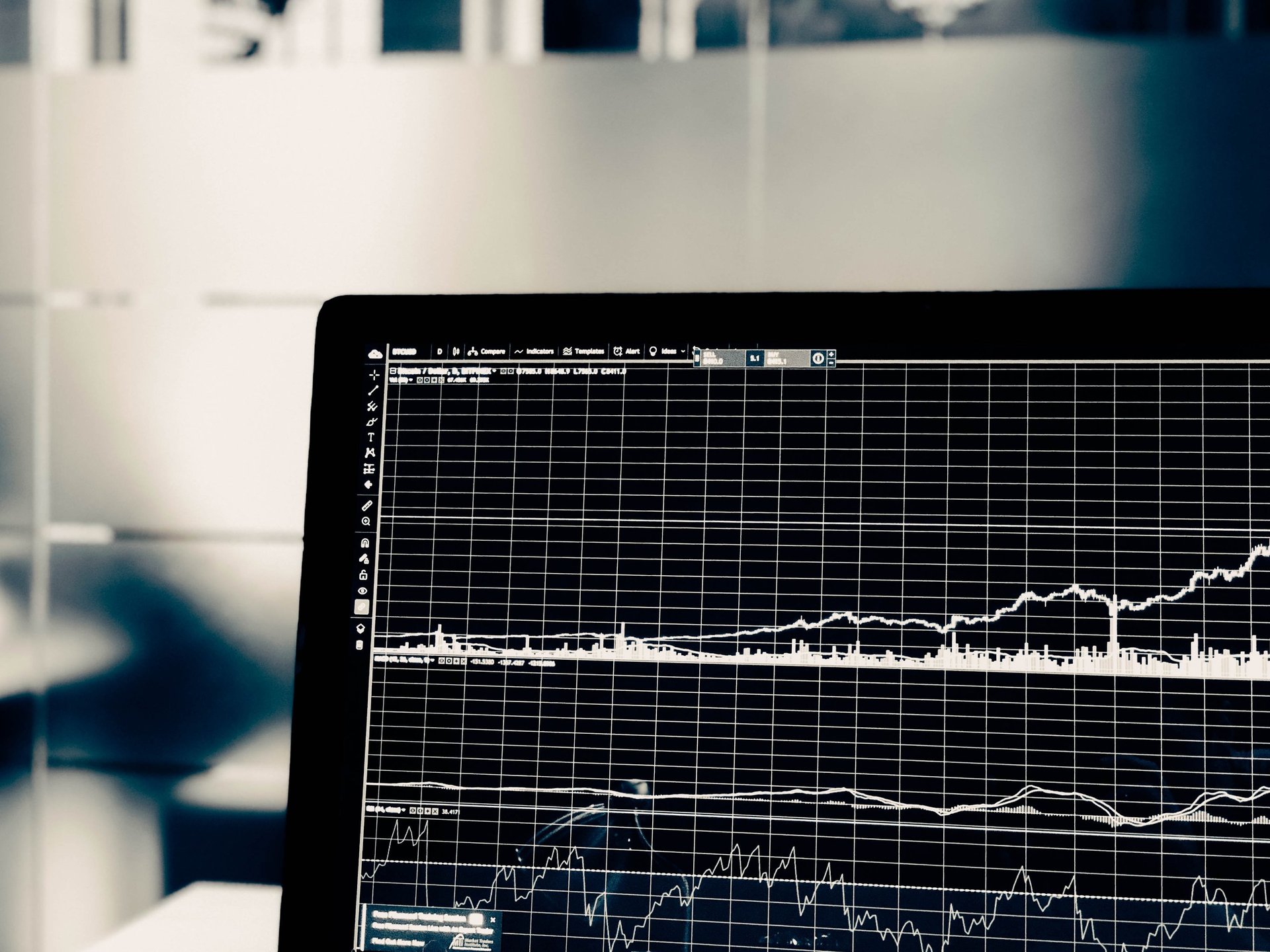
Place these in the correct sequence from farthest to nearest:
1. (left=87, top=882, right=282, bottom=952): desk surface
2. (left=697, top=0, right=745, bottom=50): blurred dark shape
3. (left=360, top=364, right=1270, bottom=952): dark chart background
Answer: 1. (left=697, top=0, right=745, bottom=50): blurred dark shape
2. (left=87, top=882, right=282, bottom=952): desk surface
3. (left=360, top=364, right=1270, bottom=952): dark chart background

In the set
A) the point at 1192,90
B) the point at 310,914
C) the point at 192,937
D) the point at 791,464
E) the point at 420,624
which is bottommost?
the point at 192,937

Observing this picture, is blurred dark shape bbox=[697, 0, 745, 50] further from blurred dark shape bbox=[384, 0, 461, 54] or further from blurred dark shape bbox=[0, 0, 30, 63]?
blurred dark shape bbox=[0, 0, 30, 63]

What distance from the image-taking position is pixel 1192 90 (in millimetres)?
838

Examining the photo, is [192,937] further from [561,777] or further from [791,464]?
[791,464]

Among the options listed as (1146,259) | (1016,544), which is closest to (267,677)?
(1016,544)

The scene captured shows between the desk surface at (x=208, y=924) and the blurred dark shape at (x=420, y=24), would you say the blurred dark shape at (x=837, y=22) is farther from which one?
the desk surface at (x=208, y=924)

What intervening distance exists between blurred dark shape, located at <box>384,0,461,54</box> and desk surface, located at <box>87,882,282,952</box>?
81cm

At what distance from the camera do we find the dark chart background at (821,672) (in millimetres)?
533

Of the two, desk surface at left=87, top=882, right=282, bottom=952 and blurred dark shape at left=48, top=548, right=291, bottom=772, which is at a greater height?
blurred dark shape at left=48, top=548, right=291, bottom=772

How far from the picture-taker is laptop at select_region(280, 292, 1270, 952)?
54 centimetres

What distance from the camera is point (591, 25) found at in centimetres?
91

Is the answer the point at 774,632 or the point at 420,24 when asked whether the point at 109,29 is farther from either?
the point at 774,632

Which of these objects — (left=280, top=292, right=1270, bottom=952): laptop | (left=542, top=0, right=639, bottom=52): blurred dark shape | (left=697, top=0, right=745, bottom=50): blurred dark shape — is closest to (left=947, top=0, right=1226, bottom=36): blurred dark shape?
(left=697, top=0, right=745, bottom=50): blurred dark shape

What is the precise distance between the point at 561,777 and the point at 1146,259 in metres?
0.68
